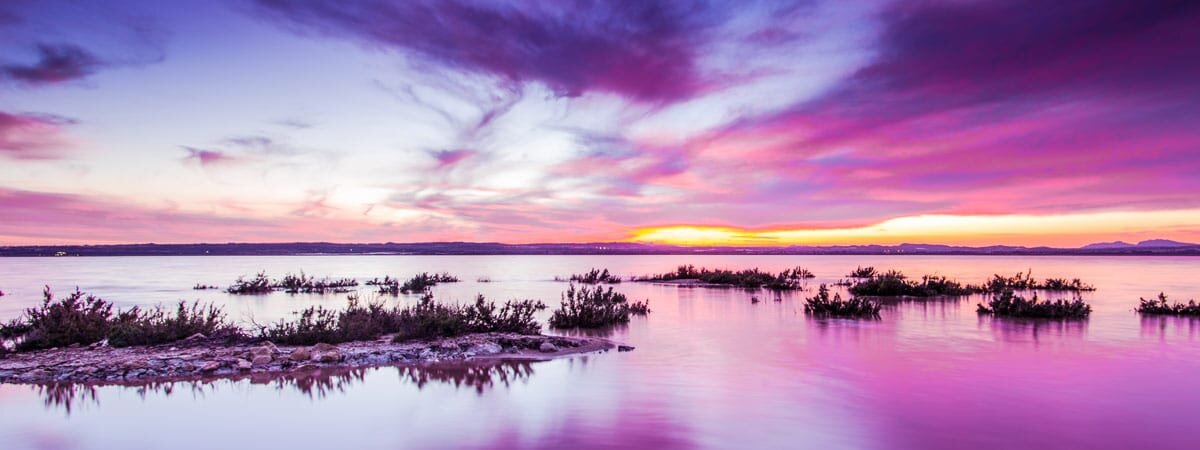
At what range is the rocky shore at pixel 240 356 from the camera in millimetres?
10117

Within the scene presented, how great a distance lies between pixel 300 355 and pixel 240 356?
958mm

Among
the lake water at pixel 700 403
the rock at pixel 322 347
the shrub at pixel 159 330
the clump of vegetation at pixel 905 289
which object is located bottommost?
the lake water at pixel 700 403

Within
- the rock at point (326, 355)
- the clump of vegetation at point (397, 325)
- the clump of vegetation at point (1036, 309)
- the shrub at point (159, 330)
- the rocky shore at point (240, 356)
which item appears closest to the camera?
the rocky shore at point (240, 356)

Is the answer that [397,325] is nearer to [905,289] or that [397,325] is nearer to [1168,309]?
[905,289]

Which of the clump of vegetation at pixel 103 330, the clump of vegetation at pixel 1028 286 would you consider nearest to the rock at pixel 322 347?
the clump of vegetation at pixel 103 330

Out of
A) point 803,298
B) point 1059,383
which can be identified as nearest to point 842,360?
point 1059,383

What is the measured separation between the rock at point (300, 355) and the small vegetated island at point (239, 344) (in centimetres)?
2

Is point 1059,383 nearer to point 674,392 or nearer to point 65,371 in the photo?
point 674,392

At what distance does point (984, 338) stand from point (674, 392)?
9390mm

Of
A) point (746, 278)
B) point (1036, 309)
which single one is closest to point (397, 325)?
point (1036, 309)

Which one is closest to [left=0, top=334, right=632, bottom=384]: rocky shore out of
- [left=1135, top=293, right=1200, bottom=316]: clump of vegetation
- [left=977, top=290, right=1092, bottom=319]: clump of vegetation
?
[left=977, top=290, right=1092, bottom=319]: clump of vegetation

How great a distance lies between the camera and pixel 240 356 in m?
11.2

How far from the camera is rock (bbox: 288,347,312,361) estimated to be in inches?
441

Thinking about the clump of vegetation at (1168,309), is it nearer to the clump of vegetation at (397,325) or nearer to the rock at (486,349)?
the clump of vegetation at (397,325)
